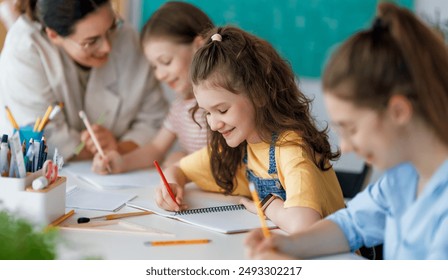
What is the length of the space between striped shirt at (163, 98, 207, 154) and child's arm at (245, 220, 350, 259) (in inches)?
27.4

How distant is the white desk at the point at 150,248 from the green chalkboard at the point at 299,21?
1.50 meters

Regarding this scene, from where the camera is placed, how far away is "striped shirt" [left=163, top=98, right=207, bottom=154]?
1.65 meters

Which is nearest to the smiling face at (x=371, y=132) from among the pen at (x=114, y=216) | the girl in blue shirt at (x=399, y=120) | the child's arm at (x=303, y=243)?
the girl in blue shirt at (x=399, y=120)

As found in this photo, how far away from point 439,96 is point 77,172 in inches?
39.3

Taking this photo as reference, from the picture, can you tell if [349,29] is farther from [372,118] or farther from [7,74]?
[372,118]

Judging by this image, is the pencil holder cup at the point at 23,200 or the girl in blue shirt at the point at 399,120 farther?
the pencil holder cup at the point at 23,200

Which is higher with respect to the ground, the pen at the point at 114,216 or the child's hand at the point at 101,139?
the pen at the point at 114,216

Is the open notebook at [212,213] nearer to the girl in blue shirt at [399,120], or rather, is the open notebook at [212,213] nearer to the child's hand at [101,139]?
the girl in blue shirt at [399,120]

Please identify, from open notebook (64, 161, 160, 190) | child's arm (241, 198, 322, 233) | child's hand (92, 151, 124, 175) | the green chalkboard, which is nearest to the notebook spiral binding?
child's arm (241, 198, 322, 233)

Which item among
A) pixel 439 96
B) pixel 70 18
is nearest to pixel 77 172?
pixel 70 18

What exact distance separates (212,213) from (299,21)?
148cm

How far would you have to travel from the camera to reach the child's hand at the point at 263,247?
904 mm

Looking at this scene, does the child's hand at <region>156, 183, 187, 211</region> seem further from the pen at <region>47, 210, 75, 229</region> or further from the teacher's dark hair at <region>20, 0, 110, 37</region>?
the teacher's dark hair at <region>20, 0, 110, 37</region>
